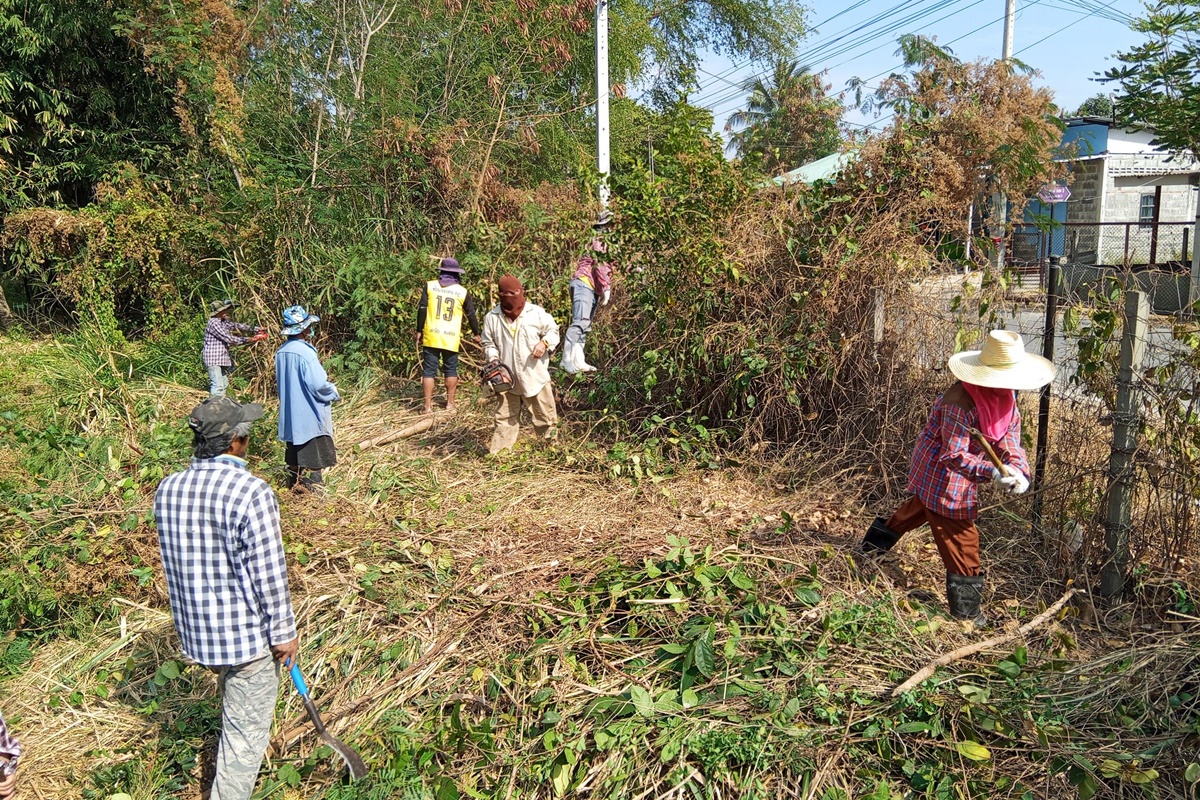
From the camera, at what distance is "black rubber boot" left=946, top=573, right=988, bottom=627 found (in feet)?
13.2

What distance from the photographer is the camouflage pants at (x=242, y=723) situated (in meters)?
3.29

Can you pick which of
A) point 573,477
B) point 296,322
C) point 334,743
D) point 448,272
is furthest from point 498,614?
point 448,272

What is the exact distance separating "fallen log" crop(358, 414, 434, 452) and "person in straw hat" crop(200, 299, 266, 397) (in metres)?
2.38

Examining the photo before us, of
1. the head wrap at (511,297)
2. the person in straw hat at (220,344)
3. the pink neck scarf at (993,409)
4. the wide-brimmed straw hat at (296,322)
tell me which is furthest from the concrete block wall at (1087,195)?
the wide-brimmed straw hat at (296,322)

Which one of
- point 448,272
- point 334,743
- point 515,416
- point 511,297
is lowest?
point 334,743

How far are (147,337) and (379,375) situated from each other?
3913 millimetres

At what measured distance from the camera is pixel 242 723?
3.33 m

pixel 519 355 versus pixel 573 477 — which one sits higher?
pixel 519 355

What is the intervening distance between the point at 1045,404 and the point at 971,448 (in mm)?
930

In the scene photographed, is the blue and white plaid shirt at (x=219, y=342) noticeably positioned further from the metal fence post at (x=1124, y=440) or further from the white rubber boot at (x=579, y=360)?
the metal fence post at (x=1124, y=440)

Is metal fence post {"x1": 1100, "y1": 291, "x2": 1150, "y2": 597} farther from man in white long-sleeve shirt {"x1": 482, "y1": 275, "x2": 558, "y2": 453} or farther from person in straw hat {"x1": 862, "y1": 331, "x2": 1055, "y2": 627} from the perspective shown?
man in white long-sleeve shirt {"x1": 482, "y1": 275, "x2": 558, "y2": 453}

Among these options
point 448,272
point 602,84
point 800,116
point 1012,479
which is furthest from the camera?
point 800,116

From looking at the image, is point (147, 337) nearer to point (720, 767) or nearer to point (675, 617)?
point (675, 617)

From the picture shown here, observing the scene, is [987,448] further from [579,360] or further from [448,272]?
[448,272]
